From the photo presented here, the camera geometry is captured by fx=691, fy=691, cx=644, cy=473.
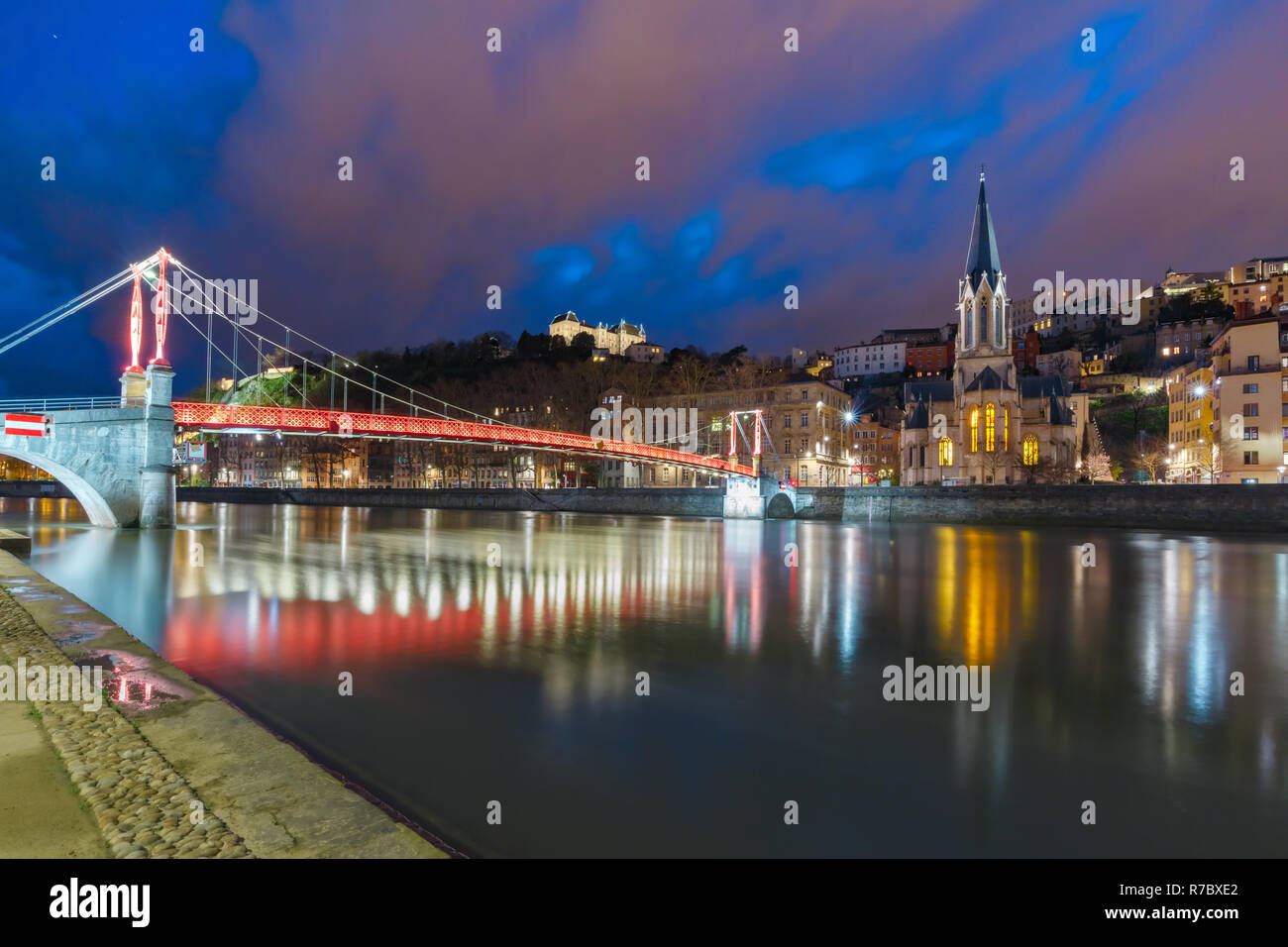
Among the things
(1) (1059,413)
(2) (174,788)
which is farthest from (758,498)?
(2) (174,788)

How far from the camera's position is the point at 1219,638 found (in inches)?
357

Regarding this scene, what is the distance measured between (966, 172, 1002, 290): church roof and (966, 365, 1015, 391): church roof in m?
11.2

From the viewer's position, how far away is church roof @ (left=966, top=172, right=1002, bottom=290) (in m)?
75.4

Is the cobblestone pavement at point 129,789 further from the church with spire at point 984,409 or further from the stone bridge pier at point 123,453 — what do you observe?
the church with spire at point 984,409

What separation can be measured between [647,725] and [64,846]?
3.50 m

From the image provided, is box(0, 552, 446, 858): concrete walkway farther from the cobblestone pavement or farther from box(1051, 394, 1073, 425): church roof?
box(1051, 394, 1073, 425): church roof

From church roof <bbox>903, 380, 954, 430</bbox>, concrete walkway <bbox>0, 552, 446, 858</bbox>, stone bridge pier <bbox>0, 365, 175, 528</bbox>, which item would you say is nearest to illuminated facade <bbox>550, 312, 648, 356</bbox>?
church roof <bbox>903, 380, 954, 430</bbox>

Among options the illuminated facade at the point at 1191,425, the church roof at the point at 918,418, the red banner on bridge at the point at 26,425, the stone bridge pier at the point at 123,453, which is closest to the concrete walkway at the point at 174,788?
the stone bridge pier at the point at 123,453

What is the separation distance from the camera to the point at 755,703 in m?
5.98

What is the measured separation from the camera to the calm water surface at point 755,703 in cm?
382

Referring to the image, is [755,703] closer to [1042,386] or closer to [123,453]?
[123,453]

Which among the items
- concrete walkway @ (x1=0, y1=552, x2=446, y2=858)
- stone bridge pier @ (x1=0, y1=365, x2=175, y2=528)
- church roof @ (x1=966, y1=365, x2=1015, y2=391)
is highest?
church roof @ (x1=966, y1=365, x2=1015, y2=391)
